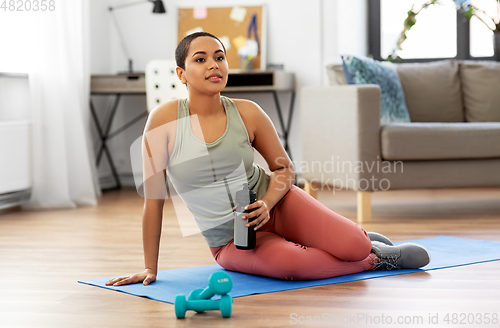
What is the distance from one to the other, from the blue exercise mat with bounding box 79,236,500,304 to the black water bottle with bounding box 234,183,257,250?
0.38ft

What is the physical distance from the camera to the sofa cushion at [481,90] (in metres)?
3.26

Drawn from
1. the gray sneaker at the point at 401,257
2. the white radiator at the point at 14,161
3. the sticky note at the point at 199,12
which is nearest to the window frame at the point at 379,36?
the sticky note at the point at 199,12

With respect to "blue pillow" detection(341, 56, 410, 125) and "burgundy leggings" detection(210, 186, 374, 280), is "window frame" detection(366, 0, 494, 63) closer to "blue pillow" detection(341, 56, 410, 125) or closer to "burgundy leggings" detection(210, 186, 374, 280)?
"blue pillow" detection(341, 56, 410, 125)

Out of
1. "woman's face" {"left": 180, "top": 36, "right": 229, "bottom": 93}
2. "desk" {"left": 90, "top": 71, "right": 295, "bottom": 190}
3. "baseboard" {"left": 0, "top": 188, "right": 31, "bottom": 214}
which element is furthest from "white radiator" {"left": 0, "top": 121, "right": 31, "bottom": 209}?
"woman's face" {"left": 180, "top": 36, "right": 229, "bottom": 93}

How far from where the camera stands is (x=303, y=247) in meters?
1.66

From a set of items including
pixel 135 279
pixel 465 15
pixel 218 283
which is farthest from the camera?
pixel 465 15

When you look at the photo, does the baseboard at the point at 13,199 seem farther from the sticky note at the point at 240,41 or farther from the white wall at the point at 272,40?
the sticky note at the point at 240,41

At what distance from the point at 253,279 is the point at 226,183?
0.91ft

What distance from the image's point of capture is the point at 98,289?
5.30ft

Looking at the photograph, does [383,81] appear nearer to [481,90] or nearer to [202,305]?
[481,90]

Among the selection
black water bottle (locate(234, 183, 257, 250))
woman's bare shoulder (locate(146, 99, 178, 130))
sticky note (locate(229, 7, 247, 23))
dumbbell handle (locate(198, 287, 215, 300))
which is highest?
sticky note (locate(229, 7, 247, 23))

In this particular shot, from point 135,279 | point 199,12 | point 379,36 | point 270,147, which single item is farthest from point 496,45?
point 135,279

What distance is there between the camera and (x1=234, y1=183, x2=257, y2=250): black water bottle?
1.51 meters

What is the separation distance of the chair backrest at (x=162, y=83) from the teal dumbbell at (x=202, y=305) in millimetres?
2253
